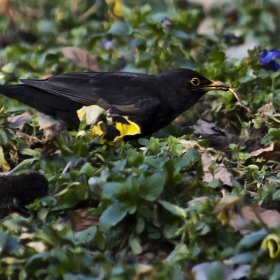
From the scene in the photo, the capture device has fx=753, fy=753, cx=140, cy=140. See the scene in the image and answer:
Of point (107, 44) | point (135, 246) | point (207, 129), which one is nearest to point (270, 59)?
point (207, 129)

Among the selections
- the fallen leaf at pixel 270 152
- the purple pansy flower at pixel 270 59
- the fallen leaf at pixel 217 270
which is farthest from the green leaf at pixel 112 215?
the purple pansy flower at pixel 270 59

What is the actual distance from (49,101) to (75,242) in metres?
3.02

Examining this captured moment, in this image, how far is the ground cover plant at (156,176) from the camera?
3836mm

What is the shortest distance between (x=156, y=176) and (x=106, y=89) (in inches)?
103

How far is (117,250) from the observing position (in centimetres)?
424

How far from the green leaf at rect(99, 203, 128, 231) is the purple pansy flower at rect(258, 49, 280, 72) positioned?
10.5 feet

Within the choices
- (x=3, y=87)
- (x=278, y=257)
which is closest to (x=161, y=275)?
(x=278, y=257)

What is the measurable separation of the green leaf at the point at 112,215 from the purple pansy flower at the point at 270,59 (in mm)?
3191

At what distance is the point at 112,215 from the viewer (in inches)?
163

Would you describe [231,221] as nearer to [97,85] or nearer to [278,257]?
[278,257]

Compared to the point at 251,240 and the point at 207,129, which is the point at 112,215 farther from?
the point at 207,129

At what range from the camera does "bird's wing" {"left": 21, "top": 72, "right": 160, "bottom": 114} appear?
6652mm

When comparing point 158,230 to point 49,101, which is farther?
point 49,101

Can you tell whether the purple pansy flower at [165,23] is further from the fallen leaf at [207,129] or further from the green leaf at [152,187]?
the green leaf at [152,187]
